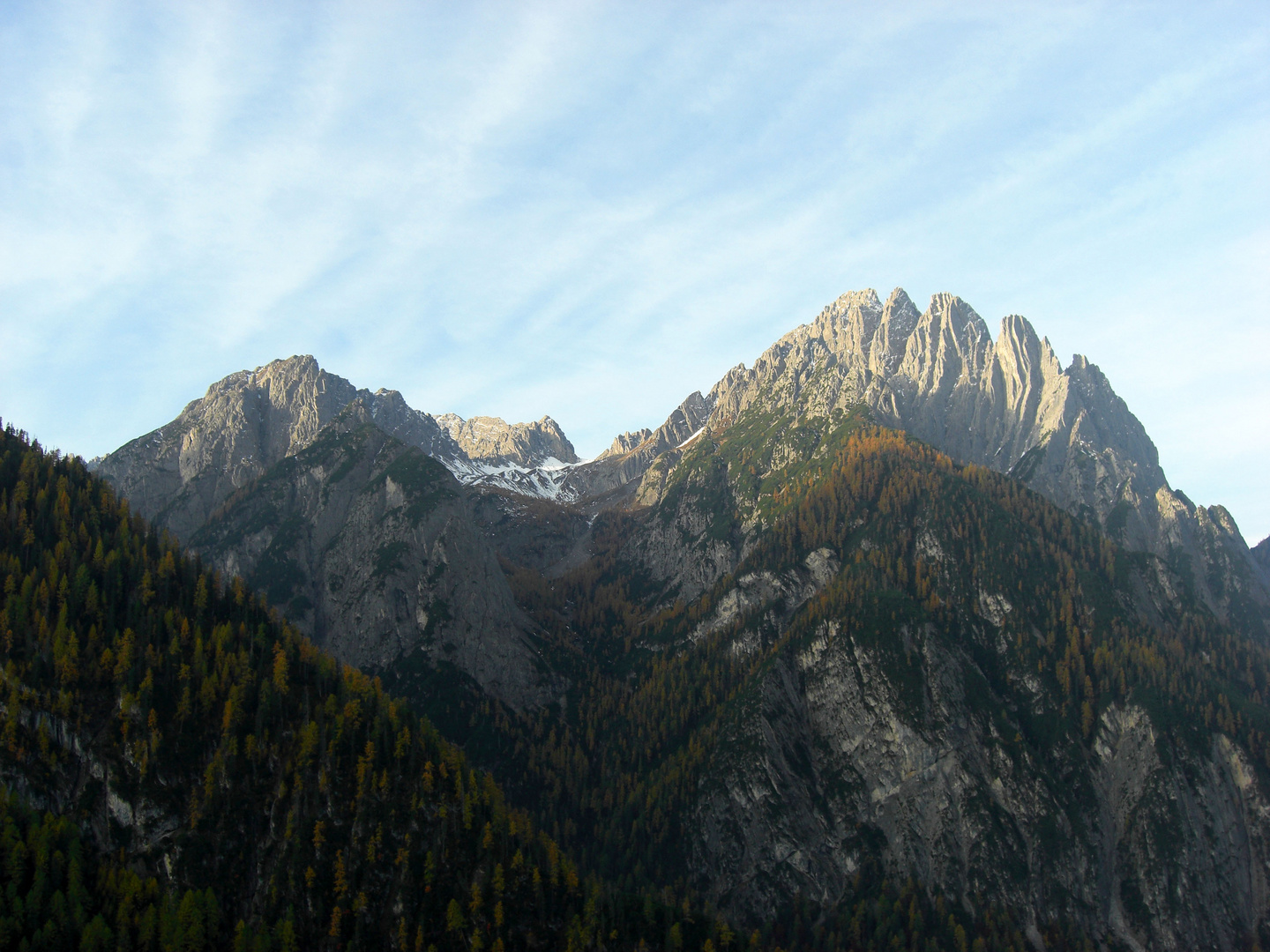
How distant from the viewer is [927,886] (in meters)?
177

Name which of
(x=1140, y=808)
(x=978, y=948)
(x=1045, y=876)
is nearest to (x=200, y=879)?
(x=978, y=948)

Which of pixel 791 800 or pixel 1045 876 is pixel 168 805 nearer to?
pixel 791 800

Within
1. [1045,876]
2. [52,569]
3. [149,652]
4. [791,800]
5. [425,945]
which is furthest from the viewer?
[791,800]

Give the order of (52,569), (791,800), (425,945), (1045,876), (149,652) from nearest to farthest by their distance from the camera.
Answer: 1. (425,945)
2. (149,652)
3. (52,569)
4. (1045,876)
5. (791,800)

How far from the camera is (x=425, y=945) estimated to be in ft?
390

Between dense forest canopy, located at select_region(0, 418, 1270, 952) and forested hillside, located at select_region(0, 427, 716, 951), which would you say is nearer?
forested hillside, located at select_region(0, 427, 716, 951)

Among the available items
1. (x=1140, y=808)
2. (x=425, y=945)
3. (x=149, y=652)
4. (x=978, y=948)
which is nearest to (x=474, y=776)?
(x=425, y=945)

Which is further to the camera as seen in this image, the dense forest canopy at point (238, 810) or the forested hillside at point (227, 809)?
the dense forest canopy at point (238, 810)

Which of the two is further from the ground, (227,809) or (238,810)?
(227,809)

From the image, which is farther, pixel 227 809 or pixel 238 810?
pixel 238 810

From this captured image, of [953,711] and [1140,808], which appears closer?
[1140,808]

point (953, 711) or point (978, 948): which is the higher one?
point (953, 711)

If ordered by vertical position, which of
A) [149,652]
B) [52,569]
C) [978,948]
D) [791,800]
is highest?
[52,569]

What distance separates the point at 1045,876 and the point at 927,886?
24.7 m
